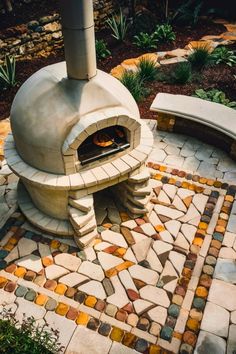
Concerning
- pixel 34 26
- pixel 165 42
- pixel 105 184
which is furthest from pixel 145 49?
pixel 105 184

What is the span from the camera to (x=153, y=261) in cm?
472

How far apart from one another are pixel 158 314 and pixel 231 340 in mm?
870

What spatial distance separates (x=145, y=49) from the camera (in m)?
9.61

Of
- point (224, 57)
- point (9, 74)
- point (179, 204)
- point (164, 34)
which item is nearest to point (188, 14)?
point (164, 34)

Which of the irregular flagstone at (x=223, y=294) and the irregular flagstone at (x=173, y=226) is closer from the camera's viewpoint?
the irregular flagstone at (x=223, y=294)

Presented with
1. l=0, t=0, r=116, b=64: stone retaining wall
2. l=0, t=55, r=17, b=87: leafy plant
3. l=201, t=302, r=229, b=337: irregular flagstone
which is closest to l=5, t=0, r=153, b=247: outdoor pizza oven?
l=201, t=302, r=229, b=337: irregular flagstone

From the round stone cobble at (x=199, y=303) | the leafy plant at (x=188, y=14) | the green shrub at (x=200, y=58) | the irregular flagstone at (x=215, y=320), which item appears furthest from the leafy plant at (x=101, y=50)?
the irregular flagstone at (x=215, y=320)

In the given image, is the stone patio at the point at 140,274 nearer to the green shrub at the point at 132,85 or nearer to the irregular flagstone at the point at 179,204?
the irregular flagstone at the point at 179,204

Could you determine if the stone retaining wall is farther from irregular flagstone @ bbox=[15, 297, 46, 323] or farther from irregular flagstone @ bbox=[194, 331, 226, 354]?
irregular flagstone @ bbox=[194, 331, 226, 354]

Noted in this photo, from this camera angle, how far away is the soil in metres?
7.89

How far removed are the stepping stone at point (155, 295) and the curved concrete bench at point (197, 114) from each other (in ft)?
9.85

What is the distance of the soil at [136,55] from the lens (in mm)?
7891

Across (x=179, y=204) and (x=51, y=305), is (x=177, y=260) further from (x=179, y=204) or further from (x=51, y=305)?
(x=51, y=305)

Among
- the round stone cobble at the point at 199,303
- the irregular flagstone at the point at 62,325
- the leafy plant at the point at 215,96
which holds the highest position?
the leafy plant at the point at 215,96
